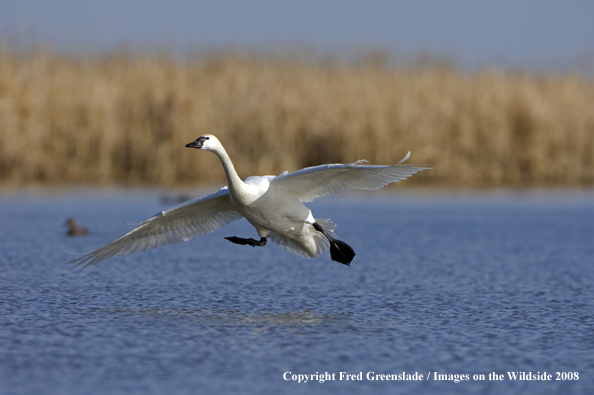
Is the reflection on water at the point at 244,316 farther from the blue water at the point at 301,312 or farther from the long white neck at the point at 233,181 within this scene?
the long white neck at the point at 233,181

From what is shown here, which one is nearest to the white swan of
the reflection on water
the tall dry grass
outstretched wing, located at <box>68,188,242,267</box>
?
outstretched wing, located at <box>68,188,242,267</box>

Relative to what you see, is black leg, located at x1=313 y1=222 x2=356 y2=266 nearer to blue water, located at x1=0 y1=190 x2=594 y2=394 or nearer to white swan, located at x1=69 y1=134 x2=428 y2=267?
white swan, located at x1=69 y1=134 x2=428 y2=267

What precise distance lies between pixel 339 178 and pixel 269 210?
2.25 feet

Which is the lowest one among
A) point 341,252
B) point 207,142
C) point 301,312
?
point 301,312

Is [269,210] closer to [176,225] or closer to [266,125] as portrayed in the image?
[176,225]

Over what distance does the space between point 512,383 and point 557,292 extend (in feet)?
9.02

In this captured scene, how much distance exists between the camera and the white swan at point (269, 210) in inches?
252

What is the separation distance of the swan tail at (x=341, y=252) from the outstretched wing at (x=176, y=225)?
980 mm

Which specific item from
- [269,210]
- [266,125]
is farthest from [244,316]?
[266,125]

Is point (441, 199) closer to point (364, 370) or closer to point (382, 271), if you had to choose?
point (382, 271)

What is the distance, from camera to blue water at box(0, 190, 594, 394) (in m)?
4.79

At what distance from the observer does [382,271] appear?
8289mm

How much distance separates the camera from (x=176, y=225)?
7297 millimetres

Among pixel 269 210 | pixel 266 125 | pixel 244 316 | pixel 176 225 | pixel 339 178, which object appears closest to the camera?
pixel 244 316
